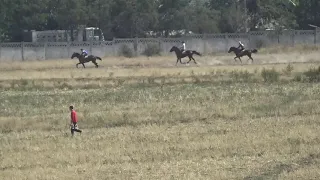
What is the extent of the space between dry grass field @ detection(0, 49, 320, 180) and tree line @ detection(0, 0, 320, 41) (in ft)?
113

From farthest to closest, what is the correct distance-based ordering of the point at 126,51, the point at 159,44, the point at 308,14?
the point at 308,14 < the point at 159,44 < the point at 126,51

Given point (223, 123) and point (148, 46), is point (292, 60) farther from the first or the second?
point (223, 123)

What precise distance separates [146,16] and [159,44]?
9.17 metres

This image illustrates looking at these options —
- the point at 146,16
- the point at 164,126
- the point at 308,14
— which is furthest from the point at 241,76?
the point at 308,14

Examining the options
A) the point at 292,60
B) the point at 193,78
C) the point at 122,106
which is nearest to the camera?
the point at 122,106

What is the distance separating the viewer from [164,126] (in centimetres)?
2170

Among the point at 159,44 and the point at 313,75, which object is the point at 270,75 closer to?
the point at 313,75

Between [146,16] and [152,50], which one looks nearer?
[152,50]

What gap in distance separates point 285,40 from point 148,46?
14.5 meters

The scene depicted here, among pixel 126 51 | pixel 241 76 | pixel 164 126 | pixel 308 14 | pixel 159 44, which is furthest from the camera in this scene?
pixel 308 14

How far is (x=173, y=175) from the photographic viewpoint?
44.7ft

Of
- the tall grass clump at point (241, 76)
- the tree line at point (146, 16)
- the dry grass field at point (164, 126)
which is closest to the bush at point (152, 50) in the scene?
the tree line at point (146, 16)

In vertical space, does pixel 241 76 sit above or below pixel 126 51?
below

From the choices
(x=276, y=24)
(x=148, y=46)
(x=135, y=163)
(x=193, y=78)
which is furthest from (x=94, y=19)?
(x=135, y=163)
